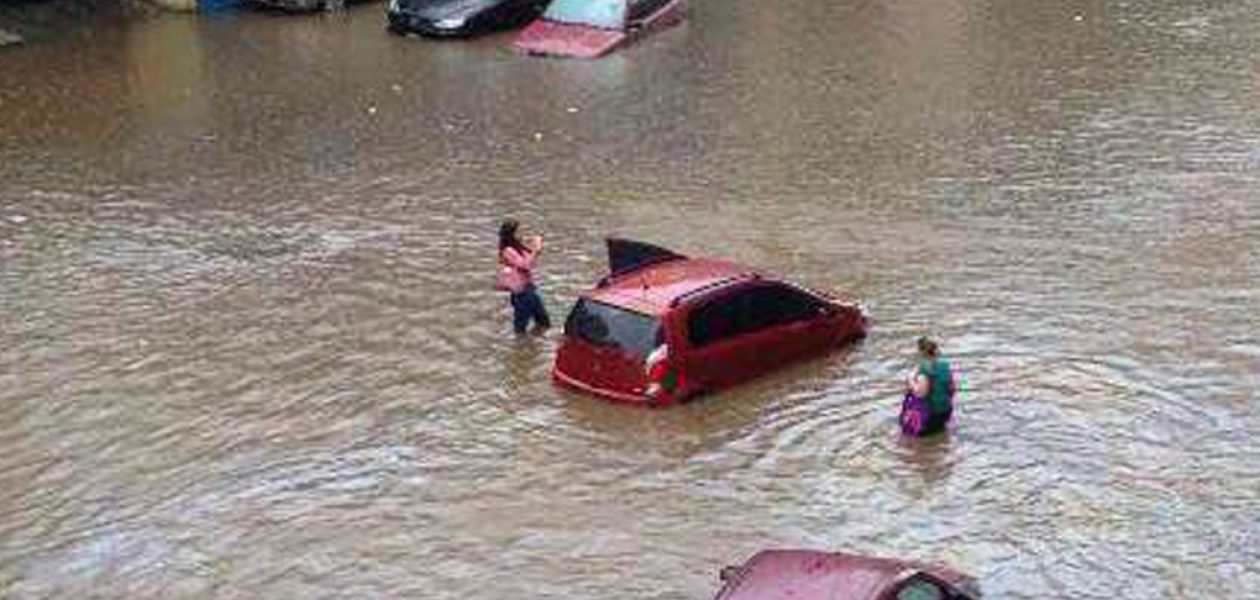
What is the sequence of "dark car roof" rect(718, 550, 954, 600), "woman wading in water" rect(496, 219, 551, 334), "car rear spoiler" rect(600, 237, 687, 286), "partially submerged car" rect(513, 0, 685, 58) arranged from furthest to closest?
"partially submerged car" rect(513, 0, 685, 58) < "woman wading in water" rect(496, 219, 551, 334) < "car rear spoiler" rect(600, 237, 687, 286) < "dark car roof" rect(718, 550, 954, 600)

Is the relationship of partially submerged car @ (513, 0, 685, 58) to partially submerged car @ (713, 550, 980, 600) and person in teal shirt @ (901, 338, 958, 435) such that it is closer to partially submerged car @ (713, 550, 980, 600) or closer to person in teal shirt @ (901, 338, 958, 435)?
person in teal shirt @ (901, 338, 958, 435)

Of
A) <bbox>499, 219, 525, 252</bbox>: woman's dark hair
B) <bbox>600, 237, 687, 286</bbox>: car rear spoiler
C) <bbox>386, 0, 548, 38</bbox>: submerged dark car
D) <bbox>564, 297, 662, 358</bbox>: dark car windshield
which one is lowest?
<bbox>564, 297, 662, 358</bbox>: dark car windshield

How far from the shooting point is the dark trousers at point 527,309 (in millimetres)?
17562

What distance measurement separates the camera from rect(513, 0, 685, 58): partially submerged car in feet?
104

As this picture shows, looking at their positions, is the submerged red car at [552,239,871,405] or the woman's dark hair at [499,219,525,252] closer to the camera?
the submerged red car at [552,239,871,405]

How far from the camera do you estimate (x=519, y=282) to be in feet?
57.2

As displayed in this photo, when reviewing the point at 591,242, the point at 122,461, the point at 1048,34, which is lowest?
the point at 122,461

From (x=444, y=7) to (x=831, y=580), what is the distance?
24795mm

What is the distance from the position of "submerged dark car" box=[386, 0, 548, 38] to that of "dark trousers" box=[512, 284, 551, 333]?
52.9 feet

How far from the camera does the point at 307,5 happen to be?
36.0 metres

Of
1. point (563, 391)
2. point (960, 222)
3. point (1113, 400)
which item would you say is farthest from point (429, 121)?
point (1113, 400)

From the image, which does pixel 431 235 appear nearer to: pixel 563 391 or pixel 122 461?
pixel 563 391

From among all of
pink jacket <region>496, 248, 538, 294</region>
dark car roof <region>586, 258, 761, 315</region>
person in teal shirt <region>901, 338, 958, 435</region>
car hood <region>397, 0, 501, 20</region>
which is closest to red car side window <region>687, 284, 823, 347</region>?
dark car roof <region>586, 258, 761, 315</region>

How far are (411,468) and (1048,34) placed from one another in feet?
69.9
